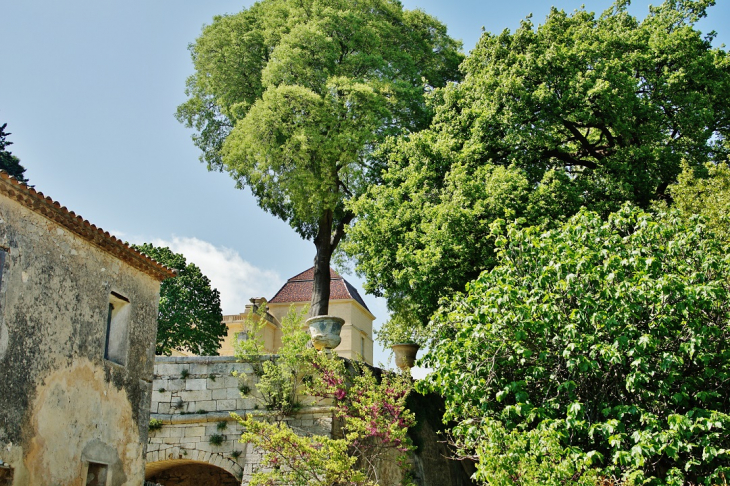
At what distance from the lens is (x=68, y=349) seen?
32.8 feet

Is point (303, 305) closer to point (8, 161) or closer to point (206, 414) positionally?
point (8, 161)

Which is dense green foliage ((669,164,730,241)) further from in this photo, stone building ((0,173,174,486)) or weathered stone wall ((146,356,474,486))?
stone building ((0,173,174,486))

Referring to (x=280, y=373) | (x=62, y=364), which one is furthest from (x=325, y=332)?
(x=62, y=364)

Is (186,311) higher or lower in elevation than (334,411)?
higher

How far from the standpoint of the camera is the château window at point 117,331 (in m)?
11.3

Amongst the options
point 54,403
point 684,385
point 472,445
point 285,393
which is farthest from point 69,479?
point 684,385

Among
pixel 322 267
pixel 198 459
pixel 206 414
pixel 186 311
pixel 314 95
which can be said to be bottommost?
pixel 198 459

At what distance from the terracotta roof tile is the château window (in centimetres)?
73

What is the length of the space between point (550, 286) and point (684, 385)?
2.48 meters

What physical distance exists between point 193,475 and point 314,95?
11.0 m

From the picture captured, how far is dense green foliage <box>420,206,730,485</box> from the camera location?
9695mm

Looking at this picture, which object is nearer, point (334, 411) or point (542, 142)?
point (334, 411)

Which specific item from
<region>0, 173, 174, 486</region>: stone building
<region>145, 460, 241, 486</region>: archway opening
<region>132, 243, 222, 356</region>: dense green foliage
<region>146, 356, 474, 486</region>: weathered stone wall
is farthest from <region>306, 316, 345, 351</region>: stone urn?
<region>132, 243, 222, 356</region>: dense green foliage

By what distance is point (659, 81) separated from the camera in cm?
1689
